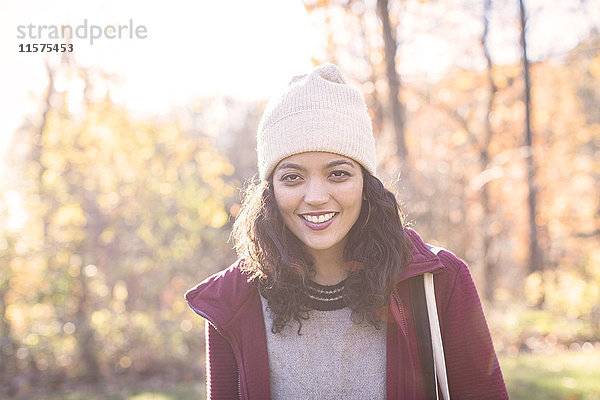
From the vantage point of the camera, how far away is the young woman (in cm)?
224

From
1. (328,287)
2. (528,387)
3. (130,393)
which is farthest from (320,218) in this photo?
(130,393)

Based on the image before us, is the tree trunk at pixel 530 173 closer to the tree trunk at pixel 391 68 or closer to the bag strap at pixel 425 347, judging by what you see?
the tree trunk at pixel 391 68

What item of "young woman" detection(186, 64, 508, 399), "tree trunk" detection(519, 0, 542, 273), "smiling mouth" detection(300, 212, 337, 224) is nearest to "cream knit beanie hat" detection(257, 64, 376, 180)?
"young woman" detection(186, 64, 508, 399)

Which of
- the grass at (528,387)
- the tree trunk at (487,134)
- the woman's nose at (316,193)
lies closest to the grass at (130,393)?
the grass at (528,387)

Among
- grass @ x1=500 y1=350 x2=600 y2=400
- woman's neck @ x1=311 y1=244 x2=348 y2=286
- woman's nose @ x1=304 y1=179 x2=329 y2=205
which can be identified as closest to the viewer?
woman's nose @ x1=304 y1=179 x2=329 y2=205

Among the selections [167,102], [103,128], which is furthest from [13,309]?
[167,102]

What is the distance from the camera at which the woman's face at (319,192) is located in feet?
7.65

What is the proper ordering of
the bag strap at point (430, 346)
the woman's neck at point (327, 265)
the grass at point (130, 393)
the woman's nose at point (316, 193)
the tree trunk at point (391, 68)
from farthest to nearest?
the tree trunk at point (391, 68)
the grass at point (130, 393)
the woman's neck at point (327, 265)
the woman's nose at point (316, 193)
the bag strap at point (430, 346)

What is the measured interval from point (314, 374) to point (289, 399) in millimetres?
153

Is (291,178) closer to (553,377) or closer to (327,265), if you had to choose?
(327,265)

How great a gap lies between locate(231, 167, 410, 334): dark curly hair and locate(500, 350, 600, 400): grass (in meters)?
4.23

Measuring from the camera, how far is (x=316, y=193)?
229cm

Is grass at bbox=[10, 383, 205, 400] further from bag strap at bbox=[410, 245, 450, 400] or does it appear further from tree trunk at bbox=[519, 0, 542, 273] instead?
tree trunk at bbox=[519, 0, 542, 273]

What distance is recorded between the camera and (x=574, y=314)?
436 inches
